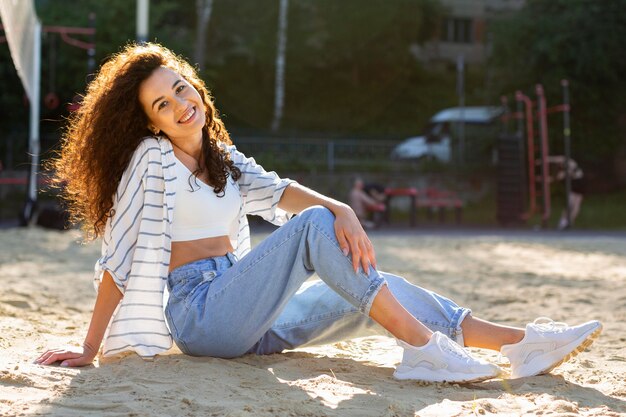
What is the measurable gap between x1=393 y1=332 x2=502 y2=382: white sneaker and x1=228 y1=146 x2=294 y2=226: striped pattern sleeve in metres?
0.73

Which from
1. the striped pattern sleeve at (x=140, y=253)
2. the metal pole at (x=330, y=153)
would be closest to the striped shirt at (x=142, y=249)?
the striped pattern sleeve at (x=140, y=253)

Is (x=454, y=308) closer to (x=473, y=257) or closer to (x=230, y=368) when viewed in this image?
(x=230, y=368)

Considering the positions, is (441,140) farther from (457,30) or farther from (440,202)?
(457,30)

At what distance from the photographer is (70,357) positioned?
3020 millimetres

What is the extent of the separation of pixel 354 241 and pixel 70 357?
3.28ft

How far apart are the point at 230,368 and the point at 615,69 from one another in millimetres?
17018

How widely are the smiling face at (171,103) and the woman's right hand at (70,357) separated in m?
0.75

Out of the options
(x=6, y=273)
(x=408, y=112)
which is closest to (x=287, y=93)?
(x=408, y=112)

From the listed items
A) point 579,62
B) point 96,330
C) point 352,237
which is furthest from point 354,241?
point 579,62

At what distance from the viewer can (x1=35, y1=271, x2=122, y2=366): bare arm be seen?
116 inches

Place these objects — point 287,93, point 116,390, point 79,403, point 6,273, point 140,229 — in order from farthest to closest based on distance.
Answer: point 287,93 → point 6,273 → point 140,229 → point 116,390 → point 79,403

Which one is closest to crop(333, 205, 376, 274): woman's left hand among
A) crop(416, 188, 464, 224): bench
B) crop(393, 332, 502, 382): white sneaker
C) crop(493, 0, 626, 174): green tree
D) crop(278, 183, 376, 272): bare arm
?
crop(278, 183, 376, 272): bare arm

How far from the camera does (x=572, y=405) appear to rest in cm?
262

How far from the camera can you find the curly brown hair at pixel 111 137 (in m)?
3.07
